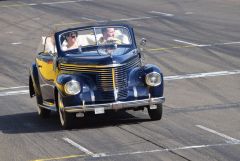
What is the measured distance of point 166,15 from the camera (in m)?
39.9

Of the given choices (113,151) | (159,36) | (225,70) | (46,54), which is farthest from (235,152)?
(159,36)

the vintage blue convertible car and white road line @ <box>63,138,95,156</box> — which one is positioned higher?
the vintage blue convertible car

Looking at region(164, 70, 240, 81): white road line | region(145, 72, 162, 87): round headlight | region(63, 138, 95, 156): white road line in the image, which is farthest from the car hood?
region(164, 70, 240, 81): white road line

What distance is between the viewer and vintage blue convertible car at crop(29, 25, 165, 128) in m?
15.9

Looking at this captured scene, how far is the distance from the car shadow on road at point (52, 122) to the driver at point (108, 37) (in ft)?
4.63

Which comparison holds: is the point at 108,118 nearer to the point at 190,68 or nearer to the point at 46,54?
the point at 46,54

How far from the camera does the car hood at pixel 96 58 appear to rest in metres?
16.1

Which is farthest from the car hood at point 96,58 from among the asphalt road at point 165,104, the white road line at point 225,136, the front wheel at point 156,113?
the white road line at point 225,136

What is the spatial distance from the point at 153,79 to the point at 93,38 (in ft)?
5.88

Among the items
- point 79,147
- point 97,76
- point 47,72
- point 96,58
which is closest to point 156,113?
point 97,76

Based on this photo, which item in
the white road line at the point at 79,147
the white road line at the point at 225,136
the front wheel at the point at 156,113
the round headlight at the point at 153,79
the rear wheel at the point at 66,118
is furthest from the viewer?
the front wheel at the point at 156,113

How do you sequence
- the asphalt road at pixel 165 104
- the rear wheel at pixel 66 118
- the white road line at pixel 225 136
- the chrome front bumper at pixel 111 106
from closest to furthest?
the asphalt road at pixel 165 104, the white road line at pixel 225 136, the chrome front bumper at pixel 111 106, the rear wheel at pixel 66 118

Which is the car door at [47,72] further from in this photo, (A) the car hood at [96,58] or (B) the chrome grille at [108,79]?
(B) the chrome grille at [108,79]

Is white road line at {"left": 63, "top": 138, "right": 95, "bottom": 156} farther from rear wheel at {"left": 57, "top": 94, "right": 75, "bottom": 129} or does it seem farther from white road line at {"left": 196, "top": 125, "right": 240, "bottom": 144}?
white road line at {"left": 196, "top": 125, "right": 240, "bottom": 144}
